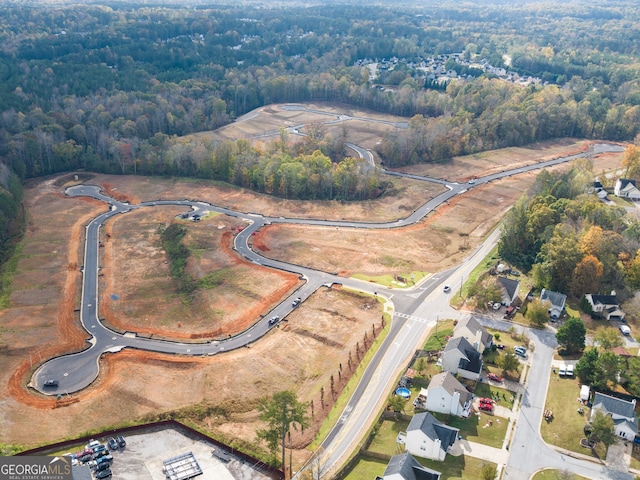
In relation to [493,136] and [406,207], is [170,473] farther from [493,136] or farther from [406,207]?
[493,136]

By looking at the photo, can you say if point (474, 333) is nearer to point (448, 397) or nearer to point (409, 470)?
point (448, 397)

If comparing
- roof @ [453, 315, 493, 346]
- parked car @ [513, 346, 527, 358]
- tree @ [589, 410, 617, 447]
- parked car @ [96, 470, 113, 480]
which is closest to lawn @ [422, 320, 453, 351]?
roof @ [453, 315, 493, 346]

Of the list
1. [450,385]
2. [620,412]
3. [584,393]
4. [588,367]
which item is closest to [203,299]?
[450,385]

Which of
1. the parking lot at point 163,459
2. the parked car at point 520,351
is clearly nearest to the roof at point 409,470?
the parking lot at point 163,459

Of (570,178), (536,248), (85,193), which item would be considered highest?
(570,178)

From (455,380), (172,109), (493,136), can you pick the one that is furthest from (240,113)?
(455,380)

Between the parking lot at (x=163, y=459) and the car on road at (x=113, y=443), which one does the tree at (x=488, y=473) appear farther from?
the car on road at (x=113, y=443)

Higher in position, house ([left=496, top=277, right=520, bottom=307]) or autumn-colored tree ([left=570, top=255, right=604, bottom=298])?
autumn-colored tree ([left=570, top=255, right=604, bottom=298])

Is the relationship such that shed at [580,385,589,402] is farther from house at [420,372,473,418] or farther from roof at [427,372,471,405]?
roof at [427,372,471,405]
